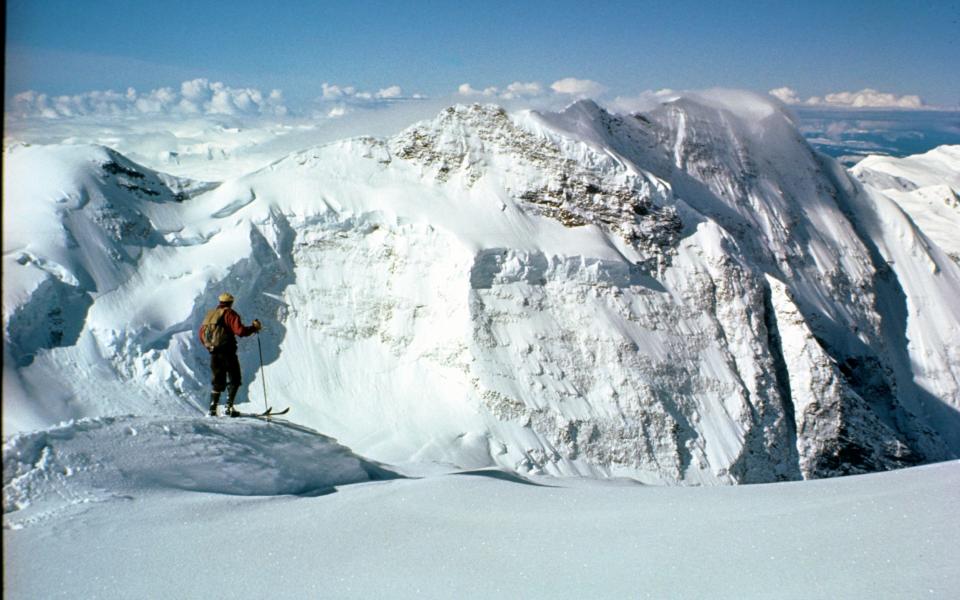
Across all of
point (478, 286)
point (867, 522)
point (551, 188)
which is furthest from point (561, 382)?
point (867, 522)

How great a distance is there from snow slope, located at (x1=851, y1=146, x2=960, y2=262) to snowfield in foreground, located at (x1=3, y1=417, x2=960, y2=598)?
5061 centimetres

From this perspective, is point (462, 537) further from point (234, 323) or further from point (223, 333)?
point (223, 333)

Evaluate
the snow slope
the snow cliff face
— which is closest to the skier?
A: the snow cliff face

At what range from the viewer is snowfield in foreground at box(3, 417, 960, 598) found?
4367mm

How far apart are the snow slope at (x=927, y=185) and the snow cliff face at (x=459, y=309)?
1157 inches

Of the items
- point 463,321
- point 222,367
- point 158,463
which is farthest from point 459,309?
point 158,463

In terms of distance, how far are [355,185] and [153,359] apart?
10.1m

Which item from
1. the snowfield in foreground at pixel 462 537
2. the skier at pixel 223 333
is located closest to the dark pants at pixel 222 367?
the skier at pixel 223 333

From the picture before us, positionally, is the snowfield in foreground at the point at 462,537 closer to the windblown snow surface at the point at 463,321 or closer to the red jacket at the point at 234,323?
the windblown snow surface at the point at 463,321

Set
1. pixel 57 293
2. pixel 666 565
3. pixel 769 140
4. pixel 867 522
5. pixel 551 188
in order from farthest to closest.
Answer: pixel 769 140
pixel 551 188
pixel 57 293
pixel 867 522
pixel 666 565

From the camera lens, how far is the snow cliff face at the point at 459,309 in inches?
803

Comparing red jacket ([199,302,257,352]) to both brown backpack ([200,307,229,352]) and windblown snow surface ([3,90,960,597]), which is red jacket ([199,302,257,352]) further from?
windblown snow surface ([3,90,960,597])

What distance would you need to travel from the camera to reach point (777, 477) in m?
25.3

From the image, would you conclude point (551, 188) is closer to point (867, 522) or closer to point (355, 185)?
point (355, 185)
